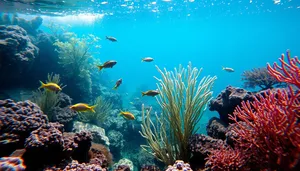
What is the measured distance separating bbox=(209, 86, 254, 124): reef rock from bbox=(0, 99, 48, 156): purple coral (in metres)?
4.92

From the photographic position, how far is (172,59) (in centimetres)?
15712

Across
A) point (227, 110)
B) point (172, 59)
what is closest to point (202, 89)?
point (227, 110)

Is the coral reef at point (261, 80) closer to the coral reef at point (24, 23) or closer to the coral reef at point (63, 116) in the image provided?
the coral reef at point (63, 116)

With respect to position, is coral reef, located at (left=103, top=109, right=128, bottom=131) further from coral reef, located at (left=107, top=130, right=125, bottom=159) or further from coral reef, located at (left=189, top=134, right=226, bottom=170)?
coral reef, located at (left=189, top=134, right=226, bottom=170)

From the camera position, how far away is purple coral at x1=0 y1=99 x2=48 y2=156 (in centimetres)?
326

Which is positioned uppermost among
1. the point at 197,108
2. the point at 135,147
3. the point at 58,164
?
the point at 197,108

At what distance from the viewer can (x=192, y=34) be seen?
64562 millimetres

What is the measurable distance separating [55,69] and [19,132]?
30.5ft

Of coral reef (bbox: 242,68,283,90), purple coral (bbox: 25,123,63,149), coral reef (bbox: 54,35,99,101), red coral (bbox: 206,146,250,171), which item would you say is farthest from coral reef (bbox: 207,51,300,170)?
coral reef (bbox: 54,35,99,101)

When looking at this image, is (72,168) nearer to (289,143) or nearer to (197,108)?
(197,108)

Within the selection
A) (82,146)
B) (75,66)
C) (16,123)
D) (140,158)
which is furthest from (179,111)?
(75,66)

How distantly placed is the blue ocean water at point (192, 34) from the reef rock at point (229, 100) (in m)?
11.8

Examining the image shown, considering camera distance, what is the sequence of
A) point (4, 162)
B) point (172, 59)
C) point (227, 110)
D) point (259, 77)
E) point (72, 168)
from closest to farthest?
1. point (4, 162)
2. point (72, 168)
3. point (227, 110)
4. point (259, 77)
5. point (172, 59)

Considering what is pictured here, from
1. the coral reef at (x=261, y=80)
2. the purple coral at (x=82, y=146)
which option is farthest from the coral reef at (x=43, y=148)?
the coral reef at (x=261, y=80)
